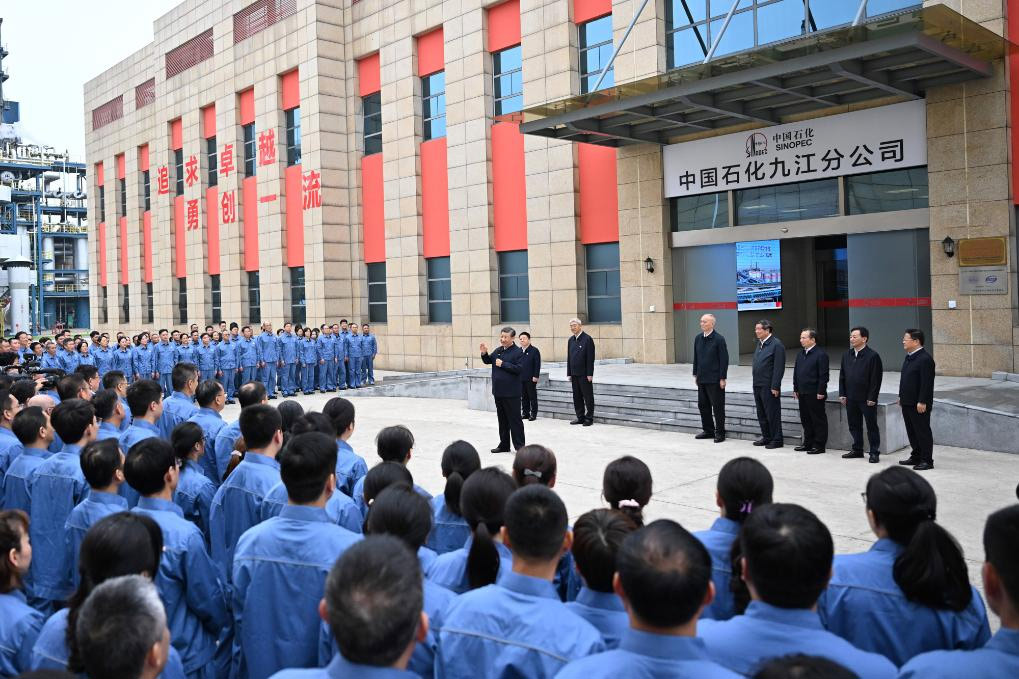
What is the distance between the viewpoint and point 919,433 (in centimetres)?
897

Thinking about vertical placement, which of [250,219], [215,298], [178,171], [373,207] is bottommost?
[215,298]

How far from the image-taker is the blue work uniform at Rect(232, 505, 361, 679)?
10.2 feet

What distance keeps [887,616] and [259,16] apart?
1158 inches

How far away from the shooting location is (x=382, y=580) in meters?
1.99

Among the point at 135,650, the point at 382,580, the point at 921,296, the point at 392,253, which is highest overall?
the point at 392,253

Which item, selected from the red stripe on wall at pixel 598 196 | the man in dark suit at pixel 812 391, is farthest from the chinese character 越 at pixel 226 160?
the man in dark suit at pixel 812 391

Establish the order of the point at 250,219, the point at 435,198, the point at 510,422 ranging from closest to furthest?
1. the point at 510,422
2. the point at 435,198
3. the point at 250,219

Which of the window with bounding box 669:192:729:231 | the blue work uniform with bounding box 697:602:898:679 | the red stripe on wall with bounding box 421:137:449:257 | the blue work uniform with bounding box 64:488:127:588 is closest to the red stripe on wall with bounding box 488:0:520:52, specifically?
the red stripe on wall with bounding box 421:137:449:257

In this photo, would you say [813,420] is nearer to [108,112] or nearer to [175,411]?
[175,411]

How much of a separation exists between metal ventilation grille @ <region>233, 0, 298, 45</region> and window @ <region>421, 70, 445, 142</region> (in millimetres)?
6443

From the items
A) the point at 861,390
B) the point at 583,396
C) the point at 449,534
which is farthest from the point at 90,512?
the point at 583,396

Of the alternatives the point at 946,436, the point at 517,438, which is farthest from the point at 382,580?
the point at 946,436

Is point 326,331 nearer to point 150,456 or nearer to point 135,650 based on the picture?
point 150,456

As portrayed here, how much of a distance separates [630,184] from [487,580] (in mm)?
15246
